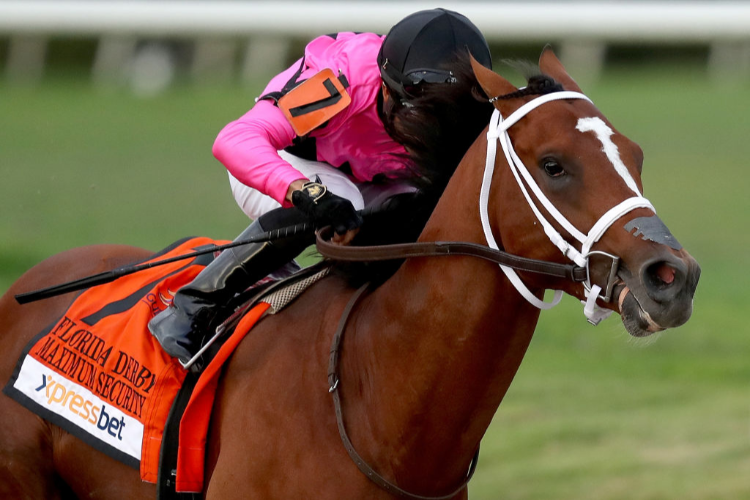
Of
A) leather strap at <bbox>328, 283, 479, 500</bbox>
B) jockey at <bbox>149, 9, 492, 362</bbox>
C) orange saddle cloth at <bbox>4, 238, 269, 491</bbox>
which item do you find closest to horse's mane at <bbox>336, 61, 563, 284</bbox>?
jockey at <bbox>149, 9, 492, 362</bbox>

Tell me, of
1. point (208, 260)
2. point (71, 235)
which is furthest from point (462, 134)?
point (71, 235)

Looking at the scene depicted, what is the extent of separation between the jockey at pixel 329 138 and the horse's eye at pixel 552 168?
477 millimetres

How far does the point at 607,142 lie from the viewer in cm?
271

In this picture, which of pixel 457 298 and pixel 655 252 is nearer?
pixel 655 252

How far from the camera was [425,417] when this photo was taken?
3.06 meters

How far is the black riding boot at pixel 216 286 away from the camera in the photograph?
142 inches

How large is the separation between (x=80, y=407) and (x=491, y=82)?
1.97 metres

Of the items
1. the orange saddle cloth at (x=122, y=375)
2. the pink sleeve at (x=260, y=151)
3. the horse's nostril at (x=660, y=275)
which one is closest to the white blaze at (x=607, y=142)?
the horse's nostril at (x=660, y=275)

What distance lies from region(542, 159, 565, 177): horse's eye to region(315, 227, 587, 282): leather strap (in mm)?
235

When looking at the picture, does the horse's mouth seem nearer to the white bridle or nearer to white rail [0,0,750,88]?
the white bridle

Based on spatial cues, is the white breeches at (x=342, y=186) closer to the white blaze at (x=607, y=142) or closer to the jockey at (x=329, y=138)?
the jockey at (x=329, y=138)

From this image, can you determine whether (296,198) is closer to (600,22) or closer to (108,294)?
(108,294)

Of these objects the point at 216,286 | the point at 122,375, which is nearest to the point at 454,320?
the point at 216,286

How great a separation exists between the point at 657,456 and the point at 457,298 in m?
4.98
